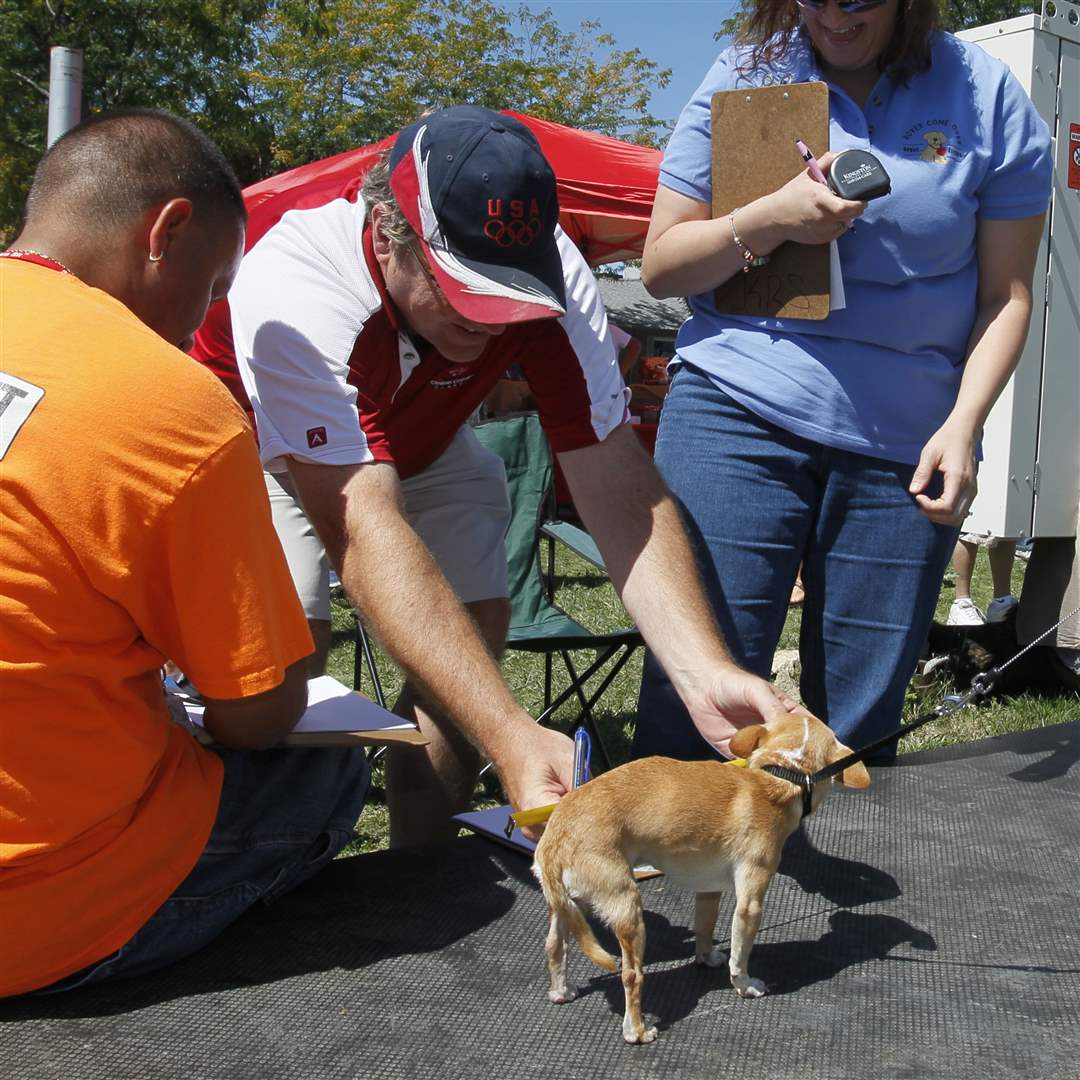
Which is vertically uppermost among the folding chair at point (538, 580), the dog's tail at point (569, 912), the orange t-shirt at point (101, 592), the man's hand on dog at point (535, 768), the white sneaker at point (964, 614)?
the orange t-shirt at point (101, 592)

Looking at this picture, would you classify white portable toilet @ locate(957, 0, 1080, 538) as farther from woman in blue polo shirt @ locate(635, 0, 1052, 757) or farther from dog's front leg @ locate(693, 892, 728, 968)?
dog's front leg @ locate(693, 892, 728, 968)

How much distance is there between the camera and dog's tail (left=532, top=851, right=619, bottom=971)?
1456 millimetres

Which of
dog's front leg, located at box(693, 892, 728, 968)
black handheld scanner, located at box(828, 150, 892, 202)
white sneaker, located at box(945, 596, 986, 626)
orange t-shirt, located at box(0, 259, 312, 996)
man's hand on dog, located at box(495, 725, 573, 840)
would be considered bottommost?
white sneaker, located at box(945, 596, 986, 626)

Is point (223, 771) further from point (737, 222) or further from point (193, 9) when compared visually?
point (193, 9)

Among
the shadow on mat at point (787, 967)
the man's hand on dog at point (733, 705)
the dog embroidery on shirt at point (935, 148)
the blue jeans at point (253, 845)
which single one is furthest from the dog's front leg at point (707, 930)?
the dog embroidery on shirt at point (935, 148)

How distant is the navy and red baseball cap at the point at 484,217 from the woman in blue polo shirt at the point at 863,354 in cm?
50

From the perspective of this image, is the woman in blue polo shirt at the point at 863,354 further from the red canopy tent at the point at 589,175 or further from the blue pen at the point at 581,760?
the red canopy tent at the point at 589,175

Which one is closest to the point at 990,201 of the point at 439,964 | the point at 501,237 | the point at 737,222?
the point at 737,222

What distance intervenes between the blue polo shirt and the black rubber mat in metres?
0.86

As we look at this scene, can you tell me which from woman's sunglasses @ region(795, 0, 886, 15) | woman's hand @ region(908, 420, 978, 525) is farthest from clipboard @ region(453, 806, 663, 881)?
woman's sunglasses @ region(795, 0, 886, 15)

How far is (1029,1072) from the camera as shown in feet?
4.80

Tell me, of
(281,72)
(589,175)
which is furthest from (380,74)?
(589,175)

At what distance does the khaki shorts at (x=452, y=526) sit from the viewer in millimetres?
2645

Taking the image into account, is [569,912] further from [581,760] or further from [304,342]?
[304,342]
